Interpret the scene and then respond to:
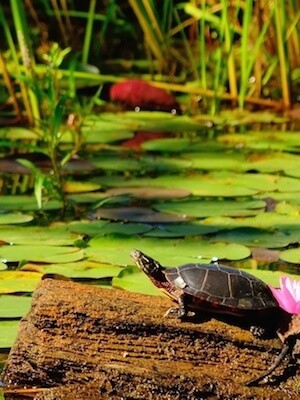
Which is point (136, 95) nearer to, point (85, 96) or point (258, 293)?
point (85, 96)

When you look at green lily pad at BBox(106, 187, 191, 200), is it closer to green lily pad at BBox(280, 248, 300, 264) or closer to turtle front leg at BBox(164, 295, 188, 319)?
green lily pad at BBox(280, 248, 300, 264)

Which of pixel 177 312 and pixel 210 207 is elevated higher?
pixel 177 312

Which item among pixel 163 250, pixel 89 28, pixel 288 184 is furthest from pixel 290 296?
pixel 89 28

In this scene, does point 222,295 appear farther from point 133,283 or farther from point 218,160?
point 218,160

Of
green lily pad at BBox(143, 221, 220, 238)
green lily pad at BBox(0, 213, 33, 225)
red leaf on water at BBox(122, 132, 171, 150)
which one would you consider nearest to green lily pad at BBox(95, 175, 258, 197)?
green lily pad at BBox(143, 221, 220, 238)

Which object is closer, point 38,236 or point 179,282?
A: point 179,282

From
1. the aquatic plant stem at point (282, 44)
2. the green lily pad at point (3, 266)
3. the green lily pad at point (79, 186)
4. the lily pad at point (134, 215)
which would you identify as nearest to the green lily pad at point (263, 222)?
the lily pad at point (134, 215)
